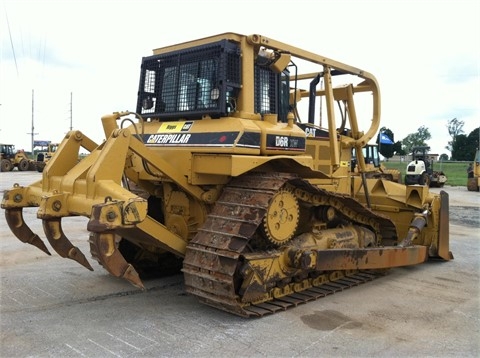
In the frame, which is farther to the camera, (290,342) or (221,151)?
(221,151)

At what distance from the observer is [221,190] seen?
555 centimetres

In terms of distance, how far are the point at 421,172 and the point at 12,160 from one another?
3330 cm

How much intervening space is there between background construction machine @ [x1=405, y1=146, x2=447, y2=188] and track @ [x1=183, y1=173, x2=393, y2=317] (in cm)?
1747

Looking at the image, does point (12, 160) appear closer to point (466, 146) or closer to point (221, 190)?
point (221, 190)

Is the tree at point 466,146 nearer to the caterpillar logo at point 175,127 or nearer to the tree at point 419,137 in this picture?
the tree at point 419,137

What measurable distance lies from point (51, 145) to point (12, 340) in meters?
39.8

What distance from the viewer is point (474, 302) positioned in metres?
5.82

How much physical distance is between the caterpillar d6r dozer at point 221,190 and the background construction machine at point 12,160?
3740 centimetres

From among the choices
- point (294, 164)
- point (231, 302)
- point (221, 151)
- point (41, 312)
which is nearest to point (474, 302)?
point (294, 164)

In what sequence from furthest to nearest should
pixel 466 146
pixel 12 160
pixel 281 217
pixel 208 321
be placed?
1. pixel 466 146
2. pixel 12 160
3. pixel 281 217
4. pixel 208 321

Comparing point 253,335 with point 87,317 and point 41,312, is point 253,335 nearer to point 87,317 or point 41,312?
point 87,317

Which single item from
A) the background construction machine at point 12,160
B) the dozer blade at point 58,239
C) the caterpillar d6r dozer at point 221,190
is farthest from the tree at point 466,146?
the dozer blade at point 58,239

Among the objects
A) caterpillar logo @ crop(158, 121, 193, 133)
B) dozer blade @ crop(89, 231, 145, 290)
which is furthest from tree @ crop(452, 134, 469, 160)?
dozer blade @ crop(89, 231, 145, 290)

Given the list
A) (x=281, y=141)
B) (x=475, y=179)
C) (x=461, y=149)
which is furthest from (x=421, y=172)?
(x=461, y=149)
